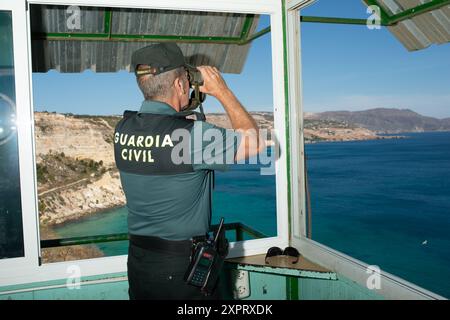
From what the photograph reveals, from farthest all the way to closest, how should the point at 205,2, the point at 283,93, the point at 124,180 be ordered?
the point at 283,93 < the point at 205,2 < the point at 124,180

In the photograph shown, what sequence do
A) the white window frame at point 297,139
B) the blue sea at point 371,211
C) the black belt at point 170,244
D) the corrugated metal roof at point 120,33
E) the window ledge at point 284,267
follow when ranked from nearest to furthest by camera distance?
the black belt at point 170,244, the window ledge at point 284,267, the white window frame at point 297,139, the corrugated metal roof at point 120,33, the blue sea at point 371,211

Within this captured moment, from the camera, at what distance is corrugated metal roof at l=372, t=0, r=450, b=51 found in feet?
7.27

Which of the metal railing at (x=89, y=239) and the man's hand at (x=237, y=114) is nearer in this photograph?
the man's hand at (x=237, y=114)

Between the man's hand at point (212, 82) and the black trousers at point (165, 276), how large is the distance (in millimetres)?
618

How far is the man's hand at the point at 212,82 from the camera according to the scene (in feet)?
4.56

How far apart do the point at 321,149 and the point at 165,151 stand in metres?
91.4

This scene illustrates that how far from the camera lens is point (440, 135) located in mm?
121375

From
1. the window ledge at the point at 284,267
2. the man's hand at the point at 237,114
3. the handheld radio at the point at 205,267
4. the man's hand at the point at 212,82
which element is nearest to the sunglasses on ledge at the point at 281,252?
the window ledge at the point at 284,267

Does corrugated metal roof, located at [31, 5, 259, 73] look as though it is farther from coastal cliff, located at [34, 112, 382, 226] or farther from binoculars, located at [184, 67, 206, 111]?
coastal cliff, located at [34, 112, 382, 226]

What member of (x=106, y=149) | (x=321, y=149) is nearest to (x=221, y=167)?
(x=106, y=149)

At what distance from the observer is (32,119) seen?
1.86 metres

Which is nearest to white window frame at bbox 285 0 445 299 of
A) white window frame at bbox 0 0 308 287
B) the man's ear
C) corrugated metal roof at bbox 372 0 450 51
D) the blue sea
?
white window frame at bbox 0 0 308 287

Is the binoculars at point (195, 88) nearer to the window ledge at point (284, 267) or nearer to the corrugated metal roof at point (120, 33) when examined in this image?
the window ledge at point (284, 267)

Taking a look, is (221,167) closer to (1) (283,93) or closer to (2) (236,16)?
(1) (283,93)
